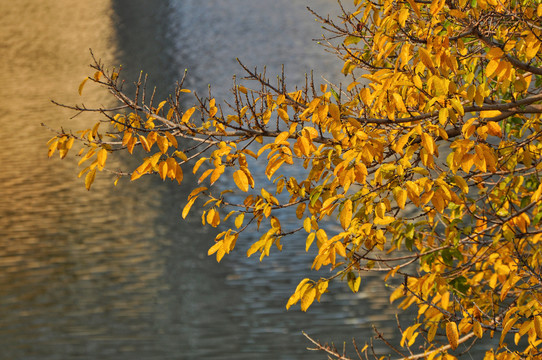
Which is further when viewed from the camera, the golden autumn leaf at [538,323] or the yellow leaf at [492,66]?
the golden autumn leaf at [538,323]

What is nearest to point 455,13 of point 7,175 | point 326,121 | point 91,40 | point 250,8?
point 326,121

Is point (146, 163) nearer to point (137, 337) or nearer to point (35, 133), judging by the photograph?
point (137, 337)

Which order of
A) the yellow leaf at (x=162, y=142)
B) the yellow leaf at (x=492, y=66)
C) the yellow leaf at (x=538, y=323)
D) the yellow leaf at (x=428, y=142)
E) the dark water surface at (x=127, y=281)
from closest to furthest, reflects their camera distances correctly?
1. the yellow leaf at (x=428, y=142)
2. the yellow leaf at (x=492, y=66)
3. the yellow leaf at (x=162, y=142)
4. the yellow leaf at (x=538, y=323)
5. the dark water surface at (x=127, y=281)

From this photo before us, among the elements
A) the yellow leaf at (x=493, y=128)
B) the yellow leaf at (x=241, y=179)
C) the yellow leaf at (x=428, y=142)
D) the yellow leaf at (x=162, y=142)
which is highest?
the yellow leaf at (x=162, y=142)

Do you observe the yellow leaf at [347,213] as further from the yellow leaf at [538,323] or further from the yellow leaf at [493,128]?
the yellow leaf at [538,323]

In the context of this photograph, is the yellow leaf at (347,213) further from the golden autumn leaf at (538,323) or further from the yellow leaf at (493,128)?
the golden autumn leaf at (538,323)

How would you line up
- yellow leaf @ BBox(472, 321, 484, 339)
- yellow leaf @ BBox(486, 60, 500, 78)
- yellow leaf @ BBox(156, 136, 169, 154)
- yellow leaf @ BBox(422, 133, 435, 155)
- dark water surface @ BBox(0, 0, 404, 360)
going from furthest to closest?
dark water surface @ BBox(0, 0, 404, 360)
yellow leaf @ BBox(472, 321, 484, 339)
yellow leaf @ BBox(156, 136, 169, 154)
yellow leaf @ BBox(486, 60, 500, 78)
yellow leaf @ BBox(422, 133, 435, 155)

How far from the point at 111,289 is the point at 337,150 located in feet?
19.9

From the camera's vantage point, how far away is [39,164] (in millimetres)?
13633

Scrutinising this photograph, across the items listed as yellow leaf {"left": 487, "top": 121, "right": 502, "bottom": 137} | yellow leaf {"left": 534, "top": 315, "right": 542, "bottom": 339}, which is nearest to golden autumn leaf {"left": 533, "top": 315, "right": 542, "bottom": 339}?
yellow leaf {"left": 534, "top": 315, "right": 542, "bottom": 339}

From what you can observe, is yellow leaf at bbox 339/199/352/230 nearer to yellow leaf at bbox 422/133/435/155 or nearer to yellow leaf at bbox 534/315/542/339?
yellow leaf at bbox 422/133/435/155

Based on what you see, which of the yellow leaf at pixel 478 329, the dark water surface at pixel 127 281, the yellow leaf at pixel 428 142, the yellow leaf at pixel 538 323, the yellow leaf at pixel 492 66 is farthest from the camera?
the dark water surface at pixel 127 281

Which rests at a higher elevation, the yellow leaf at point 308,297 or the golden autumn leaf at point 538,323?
the yellow leaf at point 308,297

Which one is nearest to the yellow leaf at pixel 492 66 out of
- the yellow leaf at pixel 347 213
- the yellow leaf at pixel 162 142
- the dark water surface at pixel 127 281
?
the yellow leaf at pixel 347 213
